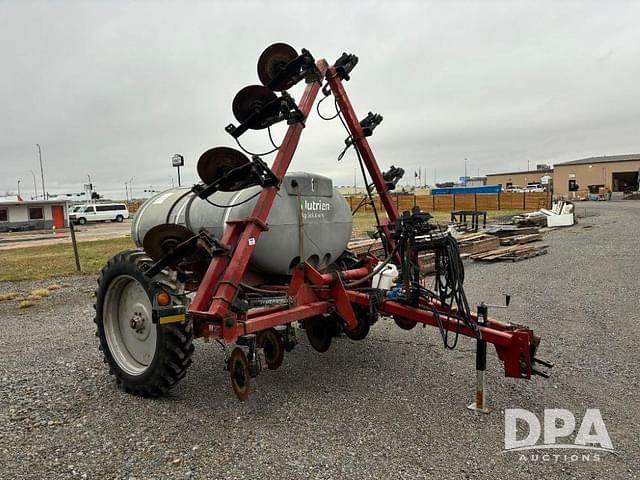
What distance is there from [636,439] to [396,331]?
10.2 feet

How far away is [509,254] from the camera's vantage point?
13.1 metres

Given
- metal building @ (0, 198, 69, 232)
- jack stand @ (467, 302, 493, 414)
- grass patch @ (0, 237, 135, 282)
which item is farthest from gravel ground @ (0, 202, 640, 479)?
metal building @ (0, 198, 69, 232)

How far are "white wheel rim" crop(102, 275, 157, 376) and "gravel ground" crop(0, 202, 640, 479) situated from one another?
0.99 feet

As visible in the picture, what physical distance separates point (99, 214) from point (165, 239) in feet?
151

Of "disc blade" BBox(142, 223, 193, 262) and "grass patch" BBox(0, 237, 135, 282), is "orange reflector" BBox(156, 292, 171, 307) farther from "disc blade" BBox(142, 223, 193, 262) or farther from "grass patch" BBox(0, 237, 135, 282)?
"grass patch" BBox(0, 237, 135, 282)

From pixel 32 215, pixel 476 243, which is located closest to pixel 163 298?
pixel 476 243

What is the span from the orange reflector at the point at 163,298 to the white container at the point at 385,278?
1939 millimetres

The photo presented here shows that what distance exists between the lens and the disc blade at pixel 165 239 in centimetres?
403

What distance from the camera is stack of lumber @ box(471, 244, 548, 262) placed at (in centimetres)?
1269

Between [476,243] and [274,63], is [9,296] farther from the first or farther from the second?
[476,243]

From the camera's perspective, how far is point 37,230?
41406mm

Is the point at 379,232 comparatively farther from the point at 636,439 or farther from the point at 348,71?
the point at 636,439

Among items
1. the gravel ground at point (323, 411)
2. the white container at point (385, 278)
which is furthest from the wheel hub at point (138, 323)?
the white container at point (385, 278)

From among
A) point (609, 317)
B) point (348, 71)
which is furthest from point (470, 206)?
point (348, 71)
